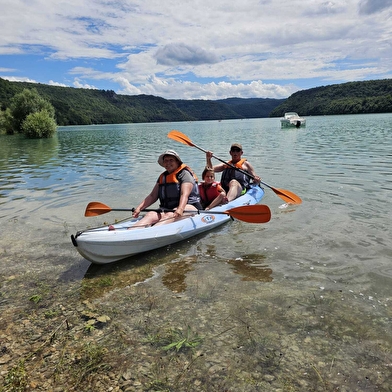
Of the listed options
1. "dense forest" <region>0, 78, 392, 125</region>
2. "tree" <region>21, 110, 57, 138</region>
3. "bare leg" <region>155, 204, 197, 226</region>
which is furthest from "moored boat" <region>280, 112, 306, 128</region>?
"dense forest" <region>0, 78, 392, 125</region>

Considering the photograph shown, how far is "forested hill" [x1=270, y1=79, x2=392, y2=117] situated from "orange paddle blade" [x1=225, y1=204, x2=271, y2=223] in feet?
361

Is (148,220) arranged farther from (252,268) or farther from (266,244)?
(266,244)

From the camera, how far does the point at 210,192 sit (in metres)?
7.95

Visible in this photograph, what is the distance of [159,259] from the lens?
18.4 feet

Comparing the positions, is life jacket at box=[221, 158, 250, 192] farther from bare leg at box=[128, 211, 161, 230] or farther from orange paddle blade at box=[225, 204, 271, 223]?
bare leg at box=[128, 211, 161, 230]

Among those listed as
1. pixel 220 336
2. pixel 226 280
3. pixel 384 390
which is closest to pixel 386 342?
pixel 384 390

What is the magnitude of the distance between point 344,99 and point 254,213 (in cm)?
13421

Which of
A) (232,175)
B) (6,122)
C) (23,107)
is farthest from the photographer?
(6,122)

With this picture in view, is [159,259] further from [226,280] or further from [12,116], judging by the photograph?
[12,116]

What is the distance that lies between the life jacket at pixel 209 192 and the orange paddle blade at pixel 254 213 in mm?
1532

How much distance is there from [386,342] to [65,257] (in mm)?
4872

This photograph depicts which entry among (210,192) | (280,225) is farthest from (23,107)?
(280,225)

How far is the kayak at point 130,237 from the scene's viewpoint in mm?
4922

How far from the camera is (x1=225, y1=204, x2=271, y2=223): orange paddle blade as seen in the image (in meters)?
6.30
